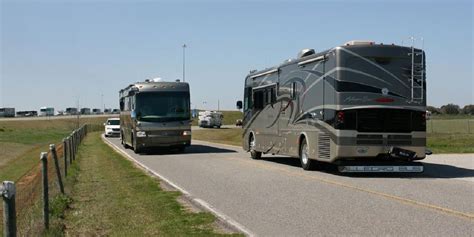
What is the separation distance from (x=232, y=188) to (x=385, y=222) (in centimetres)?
557

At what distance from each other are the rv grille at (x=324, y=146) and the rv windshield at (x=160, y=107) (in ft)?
41.0

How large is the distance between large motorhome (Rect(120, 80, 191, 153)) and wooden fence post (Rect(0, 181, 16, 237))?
22.0 metres

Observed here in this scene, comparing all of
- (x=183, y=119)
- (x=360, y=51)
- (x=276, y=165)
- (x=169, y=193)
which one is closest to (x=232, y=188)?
(x=169, y=193)

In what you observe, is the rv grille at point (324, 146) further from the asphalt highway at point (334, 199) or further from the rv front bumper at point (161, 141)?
the rv front bumper at point (161, 141)

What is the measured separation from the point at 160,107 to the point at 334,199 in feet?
57.2

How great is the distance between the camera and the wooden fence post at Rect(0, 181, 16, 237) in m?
6.07

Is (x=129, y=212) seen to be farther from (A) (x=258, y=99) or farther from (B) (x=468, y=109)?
(B) (x=468, y=109)

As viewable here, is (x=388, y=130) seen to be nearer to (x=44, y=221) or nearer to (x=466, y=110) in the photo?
(x=44, y=221)

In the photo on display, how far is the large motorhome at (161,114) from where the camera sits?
92.6ft

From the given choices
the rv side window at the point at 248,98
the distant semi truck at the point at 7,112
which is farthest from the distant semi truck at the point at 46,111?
the rv side window at the point at 248,98

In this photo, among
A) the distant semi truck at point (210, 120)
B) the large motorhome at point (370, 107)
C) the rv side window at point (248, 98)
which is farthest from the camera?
the distant semi truck at point (210, 120)

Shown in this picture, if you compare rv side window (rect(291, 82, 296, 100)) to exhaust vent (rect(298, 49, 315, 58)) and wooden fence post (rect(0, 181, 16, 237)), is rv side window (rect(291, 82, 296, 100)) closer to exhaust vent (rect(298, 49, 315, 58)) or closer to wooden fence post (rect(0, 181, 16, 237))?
exhaust vent (rect(298, 49, 315, 58))

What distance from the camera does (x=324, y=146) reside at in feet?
55.3

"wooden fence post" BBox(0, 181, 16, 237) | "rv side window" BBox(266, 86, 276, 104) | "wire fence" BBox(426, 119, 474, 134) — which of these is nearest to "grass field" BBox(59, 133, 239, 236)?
"wooden fence post" BBox(0, 181, 16, 237)
